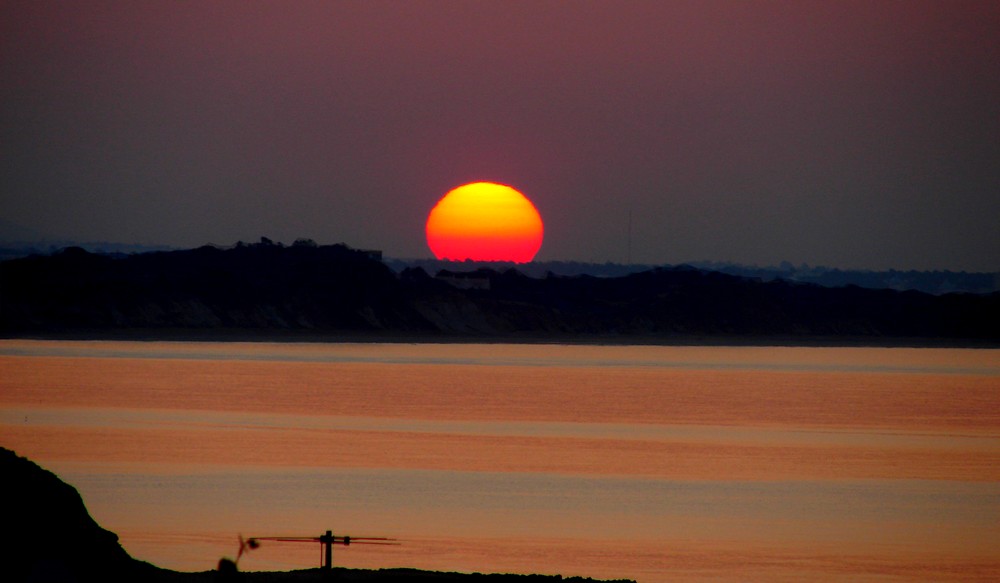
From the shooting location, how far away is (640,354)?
408 ft

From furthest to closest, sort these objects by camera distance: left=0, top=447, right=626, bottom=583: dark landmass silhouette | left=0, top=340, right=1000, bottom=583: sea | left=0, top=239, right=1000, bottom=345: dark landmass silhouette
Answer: left=0, top=239, right=1000, bottom=345: dark landmass silhouette, left=0, top=340, right=1000, bottom=583: sea, left=0, top=447, right=626, bottom=583: dark landmass silhouette

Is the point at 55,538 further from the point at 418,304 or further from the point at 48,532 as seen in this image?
the point at 418,304

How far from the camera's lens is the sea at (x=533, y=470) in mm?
24859

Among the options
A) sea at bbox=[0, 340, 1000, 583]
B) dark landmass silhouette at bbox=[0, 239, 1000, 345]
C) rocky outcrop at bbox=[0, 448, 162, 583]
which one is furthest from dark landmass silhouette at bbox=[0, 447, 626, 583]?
dark landmass silhouette at bbox=[0, 239, 1000, 345]

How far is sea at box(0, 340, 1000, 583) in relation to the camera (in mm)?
24859

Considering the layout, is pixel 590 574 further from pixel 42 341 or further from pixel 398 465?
pixel 42 341

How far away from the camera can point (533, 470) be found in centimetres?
3653

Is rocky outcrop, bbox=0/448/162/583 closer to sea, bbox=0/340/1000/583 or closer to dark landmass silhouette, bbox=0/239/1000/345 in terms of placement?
sea, bbox=0/340/1000/583

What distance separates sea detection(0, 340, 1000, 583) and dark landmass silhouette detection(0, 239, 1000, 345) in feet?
208

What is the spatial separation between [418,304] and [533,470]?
123m

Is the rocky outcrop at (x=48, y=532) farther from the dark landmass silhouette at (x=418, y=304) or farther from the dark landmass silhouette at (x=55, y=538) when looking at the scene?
the dark landmass silhouette at (x=418, y=304)

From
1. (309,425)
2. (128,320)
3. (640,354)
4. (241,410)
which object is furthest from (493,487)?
(128,320)

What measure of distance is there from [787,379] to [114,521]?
64.3m

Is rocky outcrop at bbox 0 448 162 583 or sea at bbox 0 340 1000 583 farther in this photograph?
sea at bbox 0 340 1000 583
